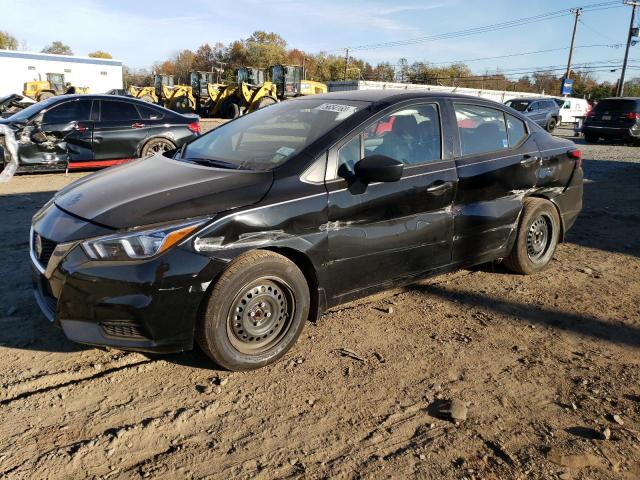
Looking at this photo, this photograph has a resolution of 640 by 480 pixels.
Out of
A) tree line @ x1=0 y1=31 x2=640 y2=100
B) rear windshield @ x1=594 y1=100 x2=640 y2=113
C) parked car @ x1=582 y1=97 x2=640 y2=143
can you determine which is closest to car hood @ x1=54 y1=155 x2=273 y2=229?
parked car @ x1=582 y1=97 x2=640 y2=143

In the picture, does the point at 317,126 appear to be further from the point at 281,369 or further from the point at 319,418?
the point at 319,418

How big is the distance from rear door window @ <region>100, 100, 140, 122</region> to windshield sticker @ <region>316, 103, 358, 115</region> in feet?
21.6

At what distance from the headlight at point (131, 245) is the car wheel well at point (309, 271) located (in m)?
0.69

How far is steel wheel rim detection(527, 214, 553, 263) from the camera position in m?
4.81

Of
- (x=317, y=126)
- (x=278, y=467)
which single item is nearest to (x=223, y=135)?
(x=317, y=126)

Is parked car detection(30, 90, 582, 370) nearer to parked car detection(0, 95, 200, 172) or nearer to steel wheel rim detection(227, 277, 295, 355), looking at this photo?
steel wheel rim detection(227, 277, 295, 355)

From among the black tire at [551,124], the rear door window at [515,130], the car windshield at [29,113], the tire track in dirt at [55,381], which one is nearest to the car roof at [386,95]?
the rear door window at [515,130]

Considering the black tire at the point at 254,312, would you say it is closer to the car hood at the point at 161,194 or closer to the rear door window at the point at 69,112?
the car hood at the point at 161,194

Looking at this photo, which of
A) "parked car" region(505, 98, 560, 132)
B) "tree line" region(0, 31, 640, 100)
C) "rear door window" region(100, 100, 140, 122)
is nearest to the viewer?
"rear door window" region(100, 100, 140, 122)

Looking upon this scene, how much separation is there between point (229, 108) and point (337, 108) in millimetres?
26429

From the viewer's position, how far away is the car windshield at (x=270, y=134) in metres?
3.49

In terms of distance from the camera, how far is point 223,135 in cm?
424

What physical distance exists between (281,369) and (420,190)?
1.63 metres

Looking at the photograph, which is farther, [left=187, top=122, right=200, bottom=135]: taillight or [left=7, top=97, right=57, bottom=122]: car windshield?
[left=187, top=122, right=200, bottom=135]: taillight
